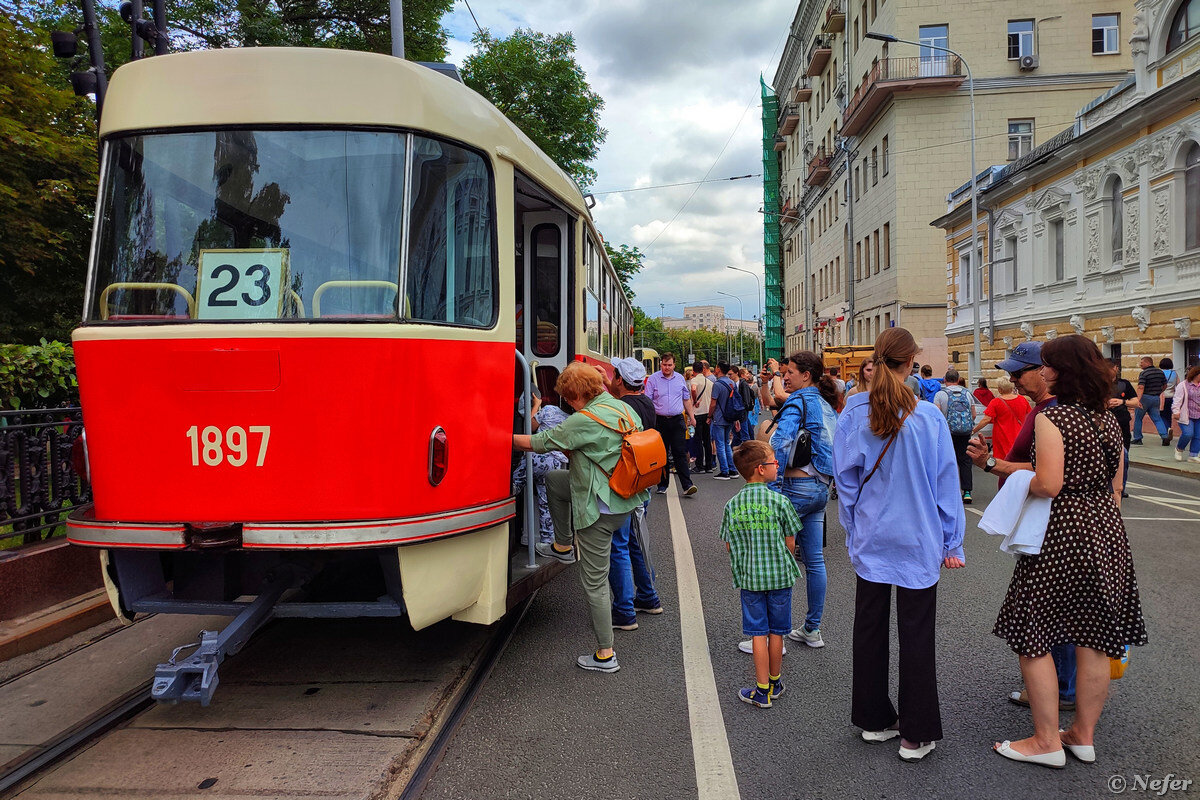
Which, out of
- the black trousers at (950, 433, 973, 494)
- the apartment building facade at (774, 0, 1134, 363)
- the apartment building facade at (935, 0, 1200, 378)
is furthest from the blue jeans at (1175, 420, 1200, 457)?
the apartment building facade at (774, 0, 1134, 363)

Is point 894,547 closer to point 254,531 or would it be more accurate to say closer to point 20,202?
point 254,531

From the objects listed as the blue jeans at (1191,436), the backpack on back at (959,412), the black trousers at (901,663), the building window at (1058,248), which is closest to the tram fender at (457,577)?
the black trousers at (901,663)

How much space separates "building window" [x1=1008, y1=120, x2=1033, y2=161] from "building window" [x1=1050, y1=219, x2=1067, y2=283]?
40.5 feet

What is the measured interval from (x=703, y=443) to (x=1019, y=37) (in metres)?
31.6

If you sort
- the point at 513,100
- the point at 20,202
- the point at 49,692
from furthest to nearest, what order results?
the point at 513,100
the point at 20,202
the point at 49,692

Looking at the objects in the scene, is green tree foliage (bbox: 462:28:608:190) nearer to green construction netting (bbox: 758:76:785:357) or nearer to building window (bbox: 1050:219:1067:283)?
building window (bbox: 1050:219:1067:283)

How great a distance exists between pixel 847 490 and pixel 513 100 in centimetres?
2189

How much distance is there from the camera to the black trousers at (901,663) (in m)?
3.66

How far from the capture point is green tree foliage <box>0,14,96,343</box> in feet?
36.0

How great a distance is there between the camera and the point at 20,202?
1176 cm

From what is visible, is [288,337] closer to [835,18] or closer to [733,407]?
[733,407]

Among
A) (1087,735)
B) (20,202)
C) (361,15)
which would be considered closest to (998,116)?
(361,15)

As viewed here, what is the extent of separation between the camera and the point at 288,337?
3.81m

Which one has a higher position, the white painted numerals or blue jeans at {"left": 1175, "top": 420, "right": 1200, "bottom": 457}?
the white painted numerals
